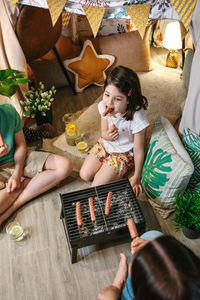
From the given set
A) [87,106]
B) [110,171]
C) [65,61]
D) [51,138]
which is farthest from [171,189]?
[65,61]

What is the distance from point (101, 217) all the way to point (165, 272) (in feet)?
2.64

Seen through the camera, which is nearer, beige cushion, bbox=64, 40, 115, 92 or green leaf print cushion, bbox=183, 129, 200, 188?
green leaf print cushion, bbox=183, 129, 200, 188

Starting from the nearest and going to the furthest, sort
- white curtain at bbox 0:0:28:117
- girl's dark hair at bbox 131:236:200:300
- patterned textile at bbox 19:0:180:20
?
girl's dark hair at bbox 131:236:200:300, patterned textile at bbox 19:0:180:20, white curtain at bbox 0:0:28:117

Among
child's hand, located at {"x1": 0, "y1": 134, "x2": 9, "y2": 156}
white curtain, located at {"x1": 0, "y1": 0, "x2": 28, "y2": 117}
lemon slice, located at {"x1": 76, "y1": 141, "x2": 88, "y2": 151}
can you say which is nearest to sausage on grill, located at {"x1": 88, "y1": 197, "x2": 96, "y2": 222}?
child's hand, located at {"x1": 0, "y1": 134, "x2": 9, "y2": 156}

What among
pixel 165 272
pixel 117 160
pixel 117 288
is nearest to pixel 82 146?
pixel 117 160

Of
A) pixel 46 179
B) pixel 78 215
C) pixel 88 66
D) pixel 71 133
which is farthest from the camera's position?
pixel 88 66

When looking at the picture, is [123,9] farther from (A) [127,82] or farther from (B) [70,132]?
(B) [70,132]

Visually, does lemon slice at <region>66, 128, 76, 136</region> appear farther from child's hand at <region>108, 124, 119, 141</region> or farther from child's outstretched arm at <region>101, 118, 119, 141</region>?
child's hand at <region>108, 124, 119, 141</region>

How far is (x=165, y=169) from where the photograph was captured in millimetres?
1680

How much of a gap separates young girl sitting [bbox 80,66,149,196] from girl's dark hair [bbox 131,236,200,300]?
3.16 feet

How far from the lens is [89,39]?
9.37 ft

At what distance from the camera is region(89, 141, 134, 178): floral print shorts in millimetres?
1955

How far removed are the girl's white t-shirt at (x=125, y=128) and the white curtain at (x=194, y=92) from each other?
361 millimetres

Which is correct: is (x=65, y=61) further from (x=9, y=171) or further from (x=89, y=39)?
(x=9, y=171)
